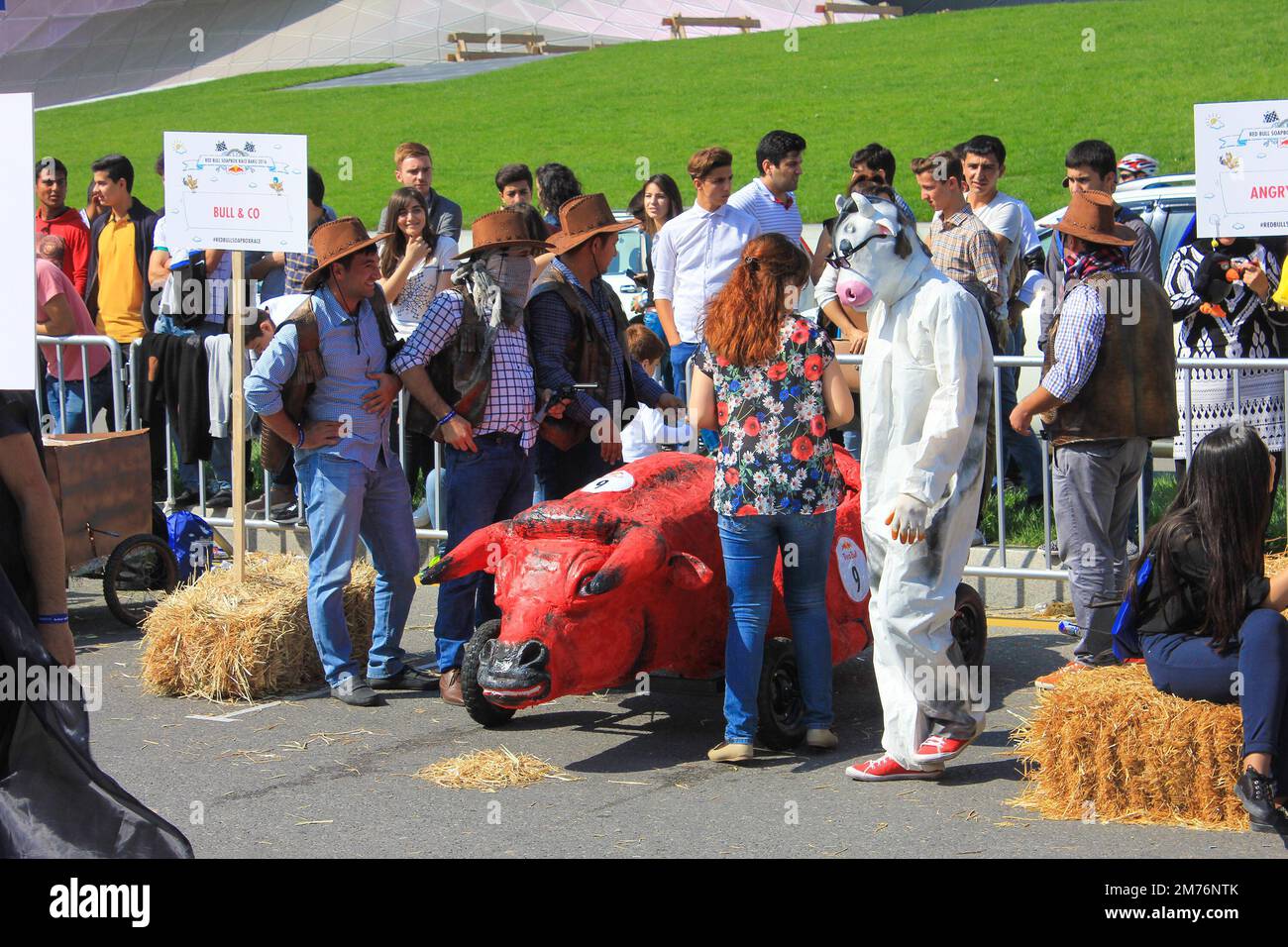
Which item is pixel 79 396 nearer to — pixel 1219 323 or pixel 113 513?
pixel 113 513

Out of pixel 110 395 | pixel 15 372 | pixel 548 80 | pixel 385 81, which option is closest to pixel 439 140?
pixel 548 80

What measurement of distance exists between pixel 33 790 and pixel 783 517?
10.9 feet

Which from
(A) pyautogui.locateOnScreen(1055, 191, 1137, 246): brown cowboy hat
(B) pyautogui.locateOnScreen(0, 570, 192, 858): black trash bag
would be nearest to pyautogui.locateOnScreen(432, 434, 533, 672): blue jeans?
(A) pyautogui.locateOnScreen(1055, 191, 1137, 246): brown cowboy hat

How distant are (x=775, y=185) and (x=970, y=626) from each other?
4.57 metres

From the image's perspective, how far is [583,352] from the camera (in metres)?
8.16

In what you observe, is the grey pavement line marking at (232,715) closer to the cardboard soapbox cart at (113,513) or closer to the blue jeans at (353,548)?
the blue jeans at (353,548)

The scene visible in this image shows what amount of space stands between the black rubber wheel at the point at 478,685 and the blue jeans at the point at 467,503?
0.57 metres

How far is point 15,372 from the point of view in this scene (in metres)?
3.79

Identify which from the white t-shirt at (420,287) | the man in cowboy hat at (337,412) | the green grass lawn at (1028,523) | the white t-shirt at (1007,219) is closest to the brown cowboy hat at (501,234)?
the man in cowboy hat at (337,412)

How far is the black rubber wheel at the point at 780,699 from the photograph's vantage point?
6773 mm

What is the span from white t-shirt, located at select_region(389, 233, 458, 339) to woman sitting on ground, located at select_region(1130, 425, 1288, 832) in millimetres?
5726

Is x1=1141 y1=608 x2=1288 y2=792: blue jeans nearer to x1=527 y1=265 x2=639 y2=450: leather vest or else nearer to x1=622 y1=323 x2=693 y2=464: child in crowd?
x1=527 y1=265 x2=639 y2=450: leather vest

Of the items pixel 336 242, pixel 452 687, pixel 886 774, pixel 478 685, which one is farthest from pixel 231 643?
pixel 886 774
